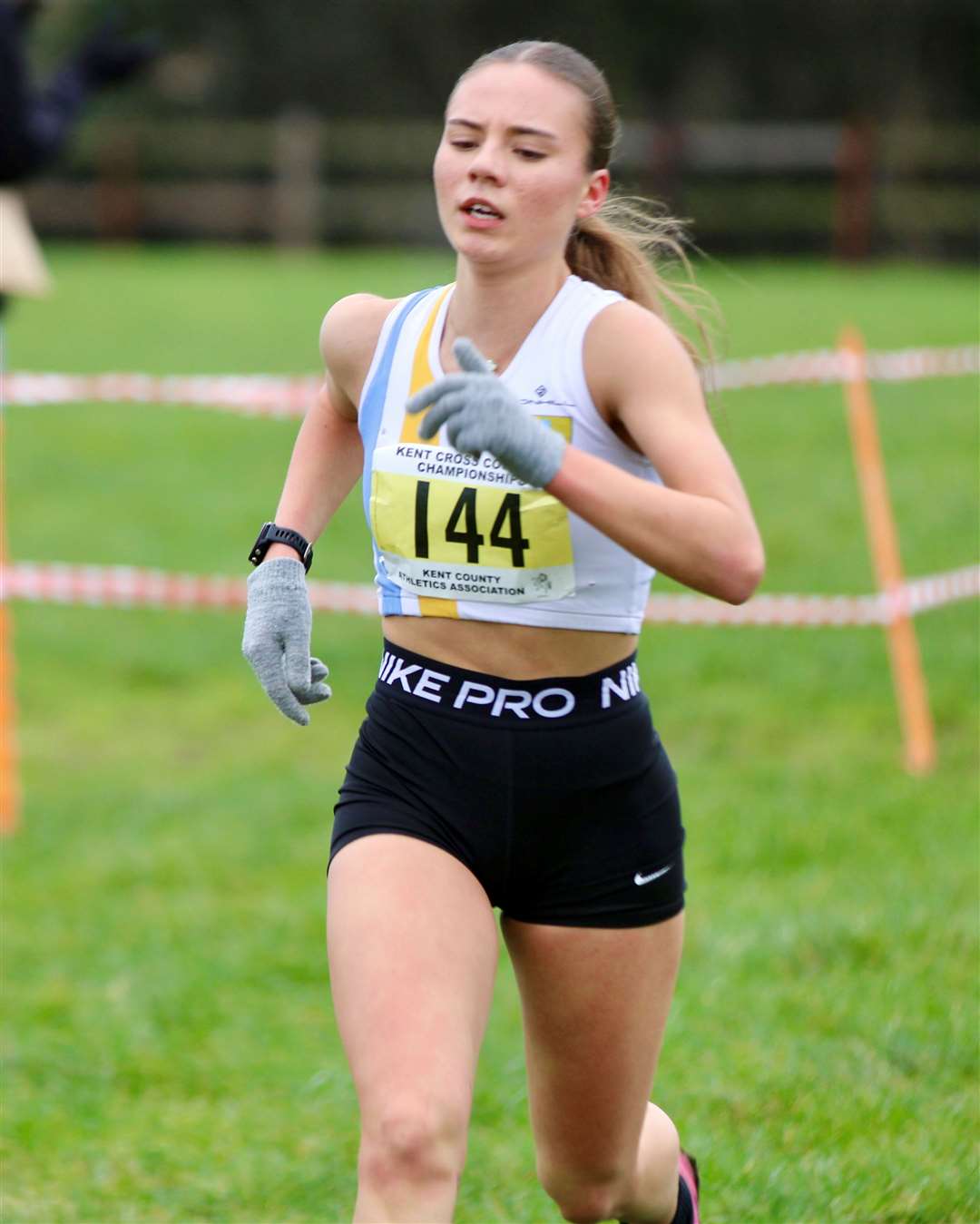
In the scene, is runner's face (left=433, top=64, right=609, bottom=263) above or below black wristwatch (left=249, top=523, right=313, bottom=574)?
above

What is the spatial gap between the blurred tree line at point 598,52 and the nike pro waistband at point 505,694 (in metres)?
33.5

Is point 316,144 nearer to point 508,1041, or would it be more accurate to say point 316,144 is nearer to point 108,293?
point 108,293

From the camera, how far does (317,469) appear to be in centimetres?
343

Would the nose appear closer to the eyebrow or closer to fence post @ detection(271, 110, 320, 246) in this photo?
the eyebrow

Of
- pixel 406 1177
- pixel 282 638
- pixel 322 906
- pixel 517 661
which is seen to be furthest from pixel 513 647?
pixel 322 906

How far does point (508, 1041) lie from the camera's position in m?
5.10

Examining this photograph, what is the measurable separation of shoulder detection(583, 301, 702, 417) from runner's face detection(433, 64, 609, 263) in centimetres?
18

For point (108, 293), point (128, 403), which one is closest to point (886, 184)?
point (108, 293)

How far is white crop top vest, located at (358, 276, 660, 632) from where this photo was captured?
9.77 ft

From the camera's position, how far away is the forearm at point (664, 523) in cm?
270

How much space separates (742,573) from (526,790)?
56 cm

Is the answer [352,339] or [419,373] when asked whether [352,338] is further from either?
[419,373]

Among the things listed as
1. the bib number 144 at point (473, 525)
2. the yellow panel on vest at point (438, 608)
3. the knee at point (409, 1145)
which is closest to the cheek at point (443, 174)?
the bib number 144 at point (473, 525)

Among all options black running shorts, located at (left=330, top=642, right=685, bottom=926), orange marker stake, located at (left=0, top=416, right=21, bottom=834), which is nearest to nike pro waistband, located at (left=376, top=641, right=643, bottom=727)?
black running shorts, located at (left=330, top=642, right=685, bottom=926)
